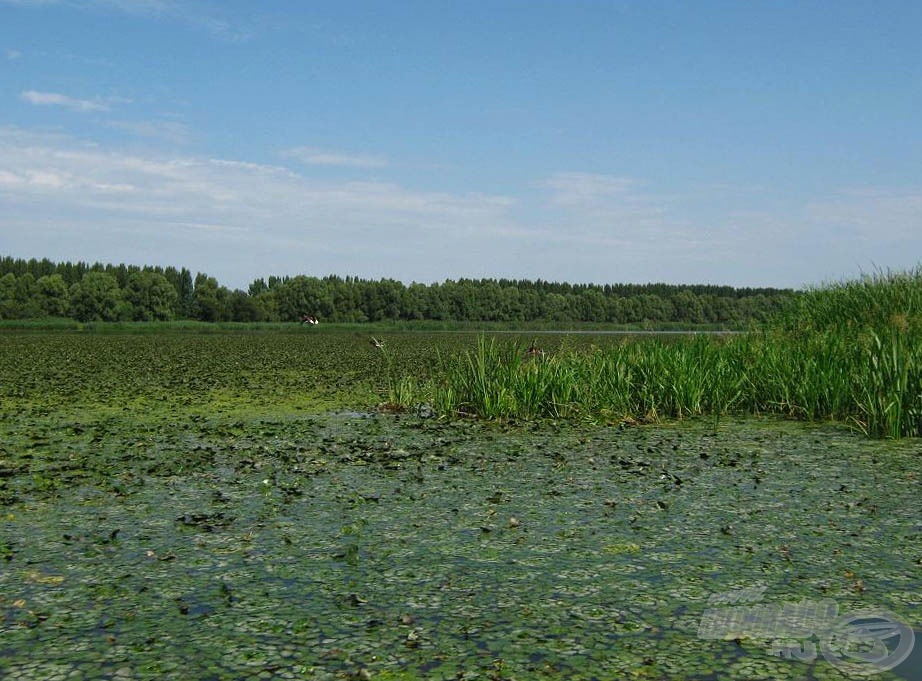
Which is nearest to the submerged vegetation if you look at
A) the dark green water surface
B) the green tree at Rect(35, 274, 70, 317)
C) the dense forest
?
the dark green water surface

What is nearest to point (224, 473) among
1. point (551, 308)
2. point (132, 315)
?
point (132, 315)

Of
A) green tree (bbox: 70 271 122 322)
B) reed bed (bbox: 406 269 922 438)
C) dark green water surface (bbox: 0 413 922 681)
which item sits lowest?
dark green water surface (bbox: 0 413 922 681)

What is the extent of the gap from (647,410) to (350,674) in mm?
8668

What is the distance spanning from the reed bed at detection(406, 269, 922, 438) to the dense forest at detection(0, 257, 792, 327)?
5780 centimetres

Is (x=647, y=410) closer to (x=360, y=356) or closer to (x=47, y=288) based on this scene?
(x=360, y=356)

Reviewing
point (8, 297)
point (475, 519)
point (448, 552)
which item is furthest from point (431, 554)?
point (8, 297)

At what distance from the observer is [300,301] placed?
7988cm

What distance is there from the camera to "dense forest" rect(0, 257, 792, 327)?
72688 millimetres

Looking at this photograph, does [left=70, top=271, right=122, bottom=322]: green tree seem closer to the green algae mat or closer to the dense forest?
the dense forest

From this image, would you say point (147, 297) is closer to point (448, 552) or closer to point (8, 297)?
point (8, 297)

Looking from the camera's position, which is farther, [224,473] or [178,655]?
[224,473]

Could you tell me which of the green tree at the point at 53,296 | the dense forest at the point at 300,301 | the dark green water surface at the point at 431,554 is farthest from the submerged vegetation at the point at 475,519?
the green tree at the point at 53,296

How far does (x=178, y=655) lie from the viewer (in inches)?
135

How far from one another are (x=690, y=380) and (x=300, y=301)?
7100cm
